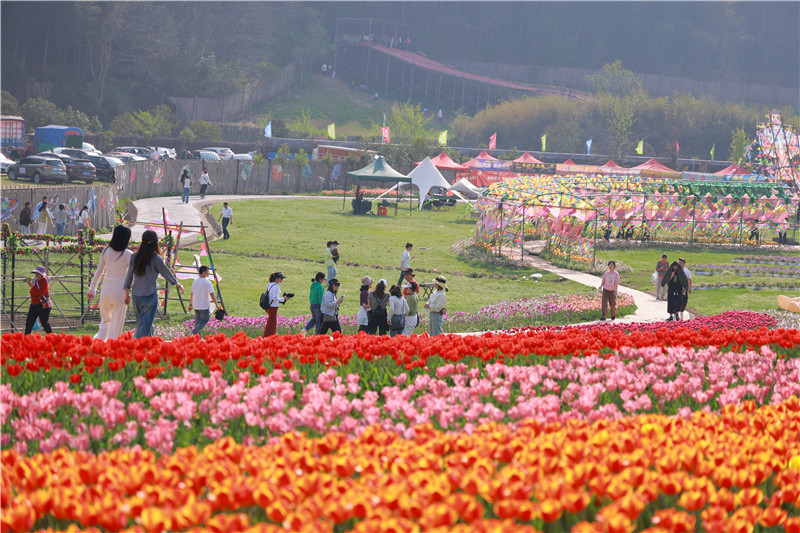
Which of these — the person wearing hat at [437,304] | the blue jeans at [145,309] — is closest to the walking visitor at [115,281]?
the blue jeans at [145,309]

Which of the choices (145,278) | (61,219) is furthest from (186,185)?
(145,278)

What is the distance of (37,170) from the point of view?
42844mm

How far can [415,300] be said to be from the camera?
1530 cm

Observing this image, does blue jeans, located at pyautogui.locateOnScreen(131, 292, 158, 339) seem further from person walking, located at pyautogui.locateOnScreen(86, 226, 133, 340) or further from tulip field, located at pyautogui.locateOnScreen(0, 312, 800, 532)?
tulip field, located at pyautogui.locateOnScreen(0, 312, 800, 532)

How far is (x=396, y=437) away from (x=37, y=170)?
42.2 meters

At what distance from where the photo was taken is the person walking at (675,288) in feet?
64.1

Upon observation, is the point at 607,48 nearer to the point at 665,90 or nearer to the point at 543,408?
the point at 665,90

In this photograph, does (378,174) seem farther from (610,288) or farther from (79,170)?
(610,288)

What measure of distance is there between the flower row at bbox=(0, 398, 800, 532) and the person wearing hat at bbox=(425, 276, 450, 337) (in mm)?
9760

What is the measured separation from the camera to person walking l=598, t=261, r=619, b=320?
19297 mm

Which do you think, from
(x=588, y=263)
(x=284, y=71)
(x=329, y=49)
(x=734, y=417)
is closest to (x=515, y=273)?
(x=588, y=263)

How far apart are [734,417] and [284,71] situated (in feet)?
379

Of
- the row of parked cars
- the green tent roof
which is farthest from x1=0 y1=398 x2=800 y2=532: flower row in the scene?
the green tent roof

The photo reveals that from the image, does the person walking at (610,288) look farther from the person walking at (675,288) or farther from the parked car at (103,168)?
the parked car at (103,168)
